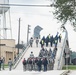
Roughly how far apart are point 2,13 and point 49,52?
39316 mm

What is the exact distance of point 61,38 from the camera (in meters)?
56.2

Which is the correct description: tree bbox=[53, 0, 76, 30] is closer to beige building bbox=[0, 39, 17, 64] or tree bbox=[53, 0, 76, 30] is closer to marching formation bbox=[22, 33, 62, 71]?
marching formation bbox=[22, 33, 62, 71]

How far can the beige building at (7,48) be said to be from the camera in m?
88.0

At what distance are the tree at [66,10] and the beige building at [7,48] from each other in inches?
2373

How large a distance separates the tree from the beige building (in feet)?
198

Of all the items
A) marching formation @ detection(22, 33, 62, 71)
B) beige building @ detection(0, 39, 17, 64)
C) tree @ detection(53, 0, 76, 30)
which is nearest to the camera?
tree @ detection(53, 0, 76, 30)

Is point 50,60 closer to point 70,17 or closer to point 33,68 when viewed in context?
point 33,68

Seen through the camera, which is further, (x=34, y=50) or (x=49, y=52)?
(x=34, y=50)

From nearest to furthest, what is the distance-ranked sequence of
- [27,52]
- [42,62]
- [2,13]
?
[42,62], [27,52], [2,13]

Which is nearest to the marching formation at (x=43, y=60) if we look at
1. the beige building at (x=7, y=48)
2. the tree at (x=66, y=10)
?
the tree at (x=66, y=10)

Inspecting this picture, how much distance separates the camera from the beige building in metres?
88.0

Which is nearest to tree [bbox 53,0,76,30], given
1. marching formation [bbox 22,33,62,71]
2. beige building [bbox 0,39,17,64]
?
marching formation [bbox 22,33,62,71]

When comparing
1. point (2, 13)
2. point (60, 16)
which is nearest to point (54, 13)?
point (60, 16)

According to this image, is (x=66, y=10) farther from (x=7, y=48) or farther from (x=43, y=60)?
(x=7, y=48)
